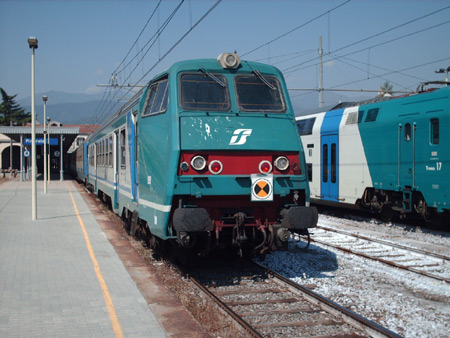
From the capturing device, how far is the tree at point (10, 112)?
345 feet

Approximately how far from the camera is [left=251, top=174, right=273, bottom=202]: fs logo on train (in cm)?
718

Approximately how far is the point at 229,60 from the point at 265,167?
191 centimetres

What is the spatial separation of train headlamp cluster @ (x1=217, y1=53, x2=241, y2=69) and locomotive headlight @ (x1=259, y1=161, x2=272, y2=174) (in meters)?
1.74

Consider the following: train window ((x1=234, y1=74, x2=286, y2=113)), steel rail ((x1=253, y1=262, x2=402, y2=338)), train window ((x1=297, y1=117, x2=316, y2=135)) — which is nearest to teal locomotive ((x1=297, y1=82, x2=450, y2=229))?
train window ((x1=297, y1=117, x2=316, y2=135))

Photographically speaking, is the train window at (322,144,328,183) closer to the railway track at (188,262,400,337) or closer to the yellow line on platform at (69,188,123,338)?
the railway track at (188,262,400,337)

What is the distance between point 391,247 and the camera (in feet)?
36.2

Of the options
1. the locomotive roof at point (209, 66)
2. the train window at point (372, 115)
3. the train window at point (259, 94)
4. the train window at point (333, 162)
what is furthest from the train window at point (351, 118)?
the train window at point (259, 94)

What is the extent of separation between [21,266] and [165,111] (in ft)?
12.3

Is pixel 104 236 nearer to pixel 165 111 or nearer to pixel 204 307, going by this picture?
pixel 165 111

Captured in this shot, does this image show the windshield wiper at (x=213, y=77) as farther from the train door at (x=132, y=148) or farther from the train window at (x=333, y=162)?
the train window at (x=333, y=162)

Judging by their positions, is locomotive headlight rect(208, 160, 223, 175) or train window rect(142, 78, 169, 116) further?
train window rect(142, 78, 169, 116)

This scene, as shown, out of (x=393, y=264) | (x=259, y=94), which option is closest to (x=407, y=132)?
(x=393, y=264)

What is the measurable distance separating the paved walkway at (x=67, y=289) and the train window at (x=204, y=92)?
9.40 feet

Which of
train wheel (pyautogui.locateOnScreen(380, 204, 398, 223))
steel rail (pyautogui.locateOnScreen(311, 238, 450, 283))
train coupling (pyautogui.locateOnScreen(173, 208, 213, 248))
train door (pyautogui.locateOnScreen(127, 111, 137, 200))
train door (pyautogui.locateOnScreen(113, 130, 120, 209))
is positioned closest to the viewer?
train coupling (pyautogui.locateOnScreen(173, 208, 213, 248))
